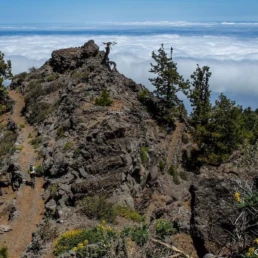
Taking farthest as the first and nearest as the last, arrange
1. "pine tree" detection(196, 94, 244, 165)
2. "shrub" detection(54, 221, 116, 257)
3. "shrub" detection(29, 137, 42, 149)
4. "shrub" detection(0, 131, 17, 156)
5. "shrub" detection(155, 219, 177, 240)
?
"pine tree" detection(196, 94, 244, 165), "shrub" detection(0, 131, 17, 156), "shrub" detection(29, 137, 42, 149), "shrub" detection(54, 221, 116, 257), "shrub" detection(155, 219, 177, 240)

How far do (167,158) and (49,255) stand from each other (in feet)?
83.8

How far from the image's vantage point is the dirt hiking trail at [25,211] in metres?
21.6

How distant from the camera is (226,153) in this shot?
43.1m

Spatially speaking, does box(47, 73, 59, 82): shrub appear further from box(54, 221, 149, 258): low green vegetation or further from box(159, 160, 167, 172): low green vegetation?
box(54, 221, 149, 258): low green vegetation

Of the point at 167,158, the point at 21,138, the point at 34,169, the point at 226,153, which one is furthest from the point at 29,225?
the point at 226,153

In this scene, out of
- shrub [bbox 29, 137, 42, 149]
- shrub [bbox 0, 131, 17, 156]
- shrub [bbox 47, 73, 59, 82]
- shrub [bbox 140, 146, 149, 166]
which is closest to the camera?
shrub [bbox 140, 146, 149, 166]

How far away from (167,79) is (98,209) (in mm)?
28510

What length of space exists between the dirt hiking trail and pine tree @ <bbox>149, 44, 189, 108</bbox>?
60.2 ft

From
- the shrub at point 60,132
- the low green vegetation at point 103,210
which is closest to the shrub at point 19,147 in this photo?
the shrub at point 60,132

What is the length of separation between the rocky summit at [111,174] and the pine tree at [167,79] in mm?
1481

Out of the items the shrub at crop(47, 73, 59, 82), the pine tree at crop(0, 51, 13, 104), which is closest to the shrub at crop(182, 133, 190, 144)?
the shrub at crop(47, 73, 59, 82)

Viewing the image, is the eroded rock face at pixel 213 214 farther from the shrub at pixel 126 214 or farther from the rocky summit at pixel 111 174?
the shrub at pixel 126 214

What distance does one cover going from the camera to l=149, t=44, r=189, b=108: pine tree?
46844 mm

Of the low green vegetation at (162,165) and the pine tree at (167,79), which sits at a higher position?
the pine tree at (167,79)
